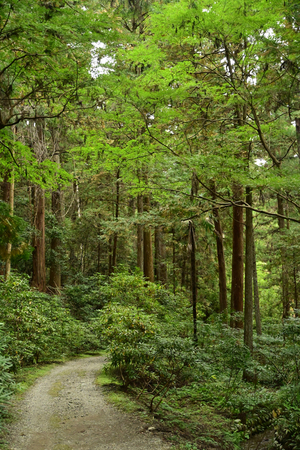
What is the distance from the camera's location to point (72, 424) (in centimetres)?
539

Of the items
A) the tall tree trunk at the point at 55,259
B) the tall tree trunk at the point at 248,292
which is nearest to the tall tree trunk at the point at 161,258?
the tall tree trunk at the point at 55,259

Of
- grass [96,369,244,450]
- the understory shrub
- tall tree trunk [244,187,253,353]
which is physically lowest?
grass [96,369,244,450]

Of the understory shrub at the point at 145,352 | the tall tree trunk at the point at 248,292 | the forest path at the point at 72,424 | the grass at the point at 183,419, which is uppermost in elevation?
the tall tree trunk at the point at 248,292

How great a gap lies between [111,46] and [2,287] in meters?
6.30

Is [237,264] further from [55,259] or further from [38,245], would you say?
[55,259]

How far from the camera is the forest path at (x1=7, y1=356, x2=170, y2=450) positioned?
468 cm

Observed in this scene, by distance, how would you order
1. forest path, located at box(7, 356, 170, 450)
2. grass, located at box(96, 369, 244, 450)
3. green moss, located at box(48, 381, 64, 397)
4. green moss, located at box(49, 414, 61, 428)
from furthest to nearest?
green moss, located at box(48, 381, 64, 397) → green moss, located at box(49, 414, 61, 428) → grass, located at box(96, 369, 244, 450) → forest path, located at box(7, 356, 170, 450)

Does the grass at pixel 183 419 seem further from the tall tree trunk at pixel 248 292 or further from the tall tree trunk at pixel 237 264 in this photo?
the tall tree trunk at pixel 237 264

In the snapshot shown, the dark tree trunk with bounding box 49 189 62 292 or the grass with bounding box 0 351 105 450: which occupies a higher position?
the dark tree trunk with bounding box 49 189 62 292

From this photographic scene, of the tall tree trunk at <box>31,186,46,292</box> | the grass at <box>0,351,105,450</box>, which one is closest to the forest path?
the grass at <box>0,351,105,450</box>

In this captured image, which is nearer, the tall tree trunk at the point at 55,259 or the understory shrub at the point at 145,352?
the understory shrub at the point at 145,352

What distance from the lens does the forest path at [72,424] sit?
4.68 metres

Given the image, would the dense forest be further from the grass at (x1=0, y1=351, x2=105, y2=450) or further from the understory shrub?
the grass at (x1=0, y1=351, x2=105, y2=450)

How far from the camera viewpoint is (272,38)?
576 centimetres
